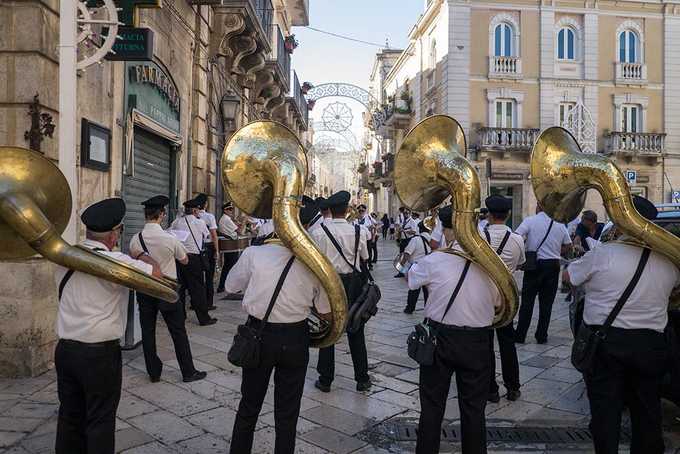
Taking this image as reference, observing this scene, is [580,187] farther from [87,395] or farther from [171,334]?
[171,334]

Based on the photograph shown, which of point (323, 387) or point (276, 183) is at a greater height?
point (276, 183)

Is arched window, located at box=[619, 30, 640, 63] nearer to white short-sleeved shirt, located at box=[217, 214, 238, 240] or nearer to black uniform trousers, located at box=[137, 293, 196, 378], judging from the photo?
white short-sleeved shirt, located at box=[217, 214, 238, 240]

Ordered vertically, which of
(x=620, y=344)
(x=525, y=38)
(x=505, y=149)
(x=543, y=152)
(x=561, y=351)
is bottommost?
(x=561, y=351)

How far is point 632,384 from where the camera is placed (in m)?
3.38

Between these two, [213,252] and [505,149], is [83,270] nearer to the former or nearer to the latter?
[213,252]

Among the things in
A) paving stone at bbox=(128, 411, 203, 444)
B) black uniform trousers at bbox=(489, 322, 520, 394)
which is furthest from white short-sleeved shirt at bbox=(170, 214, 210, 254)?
black uniform trousers at bbox=(489, 322, 520, 394)

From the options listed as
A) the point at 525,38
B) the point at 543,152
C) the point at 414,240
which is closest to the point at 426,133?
the point at 543,152

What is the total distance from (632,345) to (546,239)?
3.58 meters

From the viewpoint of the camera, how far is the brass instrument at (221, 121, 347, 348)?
10.5 feet

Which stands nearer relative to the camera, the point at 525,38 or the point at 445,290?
the point at 445,290

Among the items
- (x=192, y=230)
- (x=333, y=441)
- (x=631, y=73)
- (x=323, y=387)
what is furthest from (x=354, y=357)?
(x=631, y=73)

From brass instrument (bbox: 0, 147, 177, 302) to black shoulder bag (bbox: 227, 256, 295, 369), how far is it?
19.4 inches

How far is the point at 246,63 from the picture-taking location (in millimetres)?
14422

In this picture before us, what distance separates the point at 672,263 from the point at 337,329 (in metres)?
1.92
